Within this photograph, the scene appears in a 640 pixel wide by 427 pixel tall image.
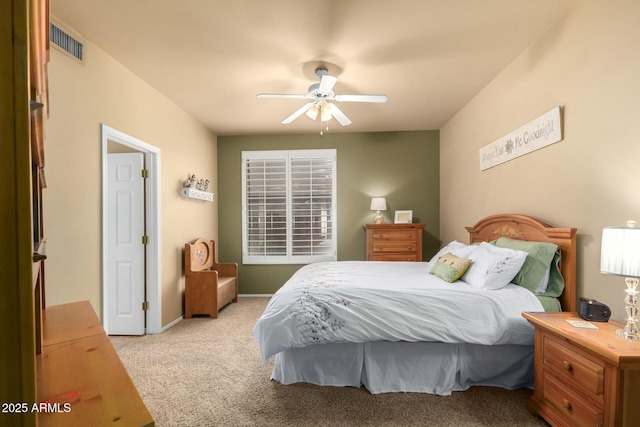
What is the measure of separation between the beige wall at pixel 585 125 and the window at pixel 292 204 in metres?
2.78

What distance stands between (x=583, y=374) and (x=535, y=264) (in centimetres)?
89

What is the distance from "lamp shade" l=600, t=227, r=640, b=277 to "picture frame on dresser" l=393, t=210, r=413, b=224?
132 inches

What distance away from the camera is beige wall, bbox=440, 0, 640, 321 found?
1.76 meters

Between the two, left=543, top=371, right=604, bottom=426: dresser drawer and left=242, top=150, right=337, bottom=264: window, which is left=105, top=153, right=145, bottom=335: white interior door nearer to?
left=242, top=150, right=337, bottom=264: window

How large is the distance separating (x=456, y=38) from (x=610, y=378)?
2.50 metres

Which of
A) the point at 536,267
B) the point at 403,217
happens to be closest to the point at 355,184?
the point at 403,217

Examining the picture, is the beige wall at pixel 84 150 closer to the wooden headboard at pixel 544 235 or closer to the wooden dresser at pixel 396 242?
the wooden dresser at pixel 396 242

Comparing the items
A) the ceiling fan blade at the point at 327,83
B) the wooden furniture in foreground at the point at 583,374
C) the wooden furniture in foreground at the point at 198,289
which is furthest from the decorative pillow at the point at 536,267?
the wooden furniture in foreground at the point at 198,289

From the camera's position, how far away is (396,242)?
4.60 metres

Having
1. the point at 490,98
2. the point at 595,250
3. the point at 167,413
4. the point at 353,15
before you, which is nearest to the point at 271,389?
the point at 167,413

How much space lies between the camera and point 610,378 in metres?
1.43

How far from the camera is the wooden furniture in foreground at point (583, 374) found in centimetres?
139

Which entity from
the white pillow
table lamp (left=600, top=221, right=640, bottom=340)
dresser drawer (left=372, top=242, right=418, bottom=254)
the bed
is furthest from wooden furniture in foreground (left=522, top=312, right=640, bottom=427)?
dresser drawer (left=372, top=242, right=418, bottom=254)

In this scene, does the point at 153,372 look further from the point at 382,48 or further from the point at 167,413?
the point at 382,48
